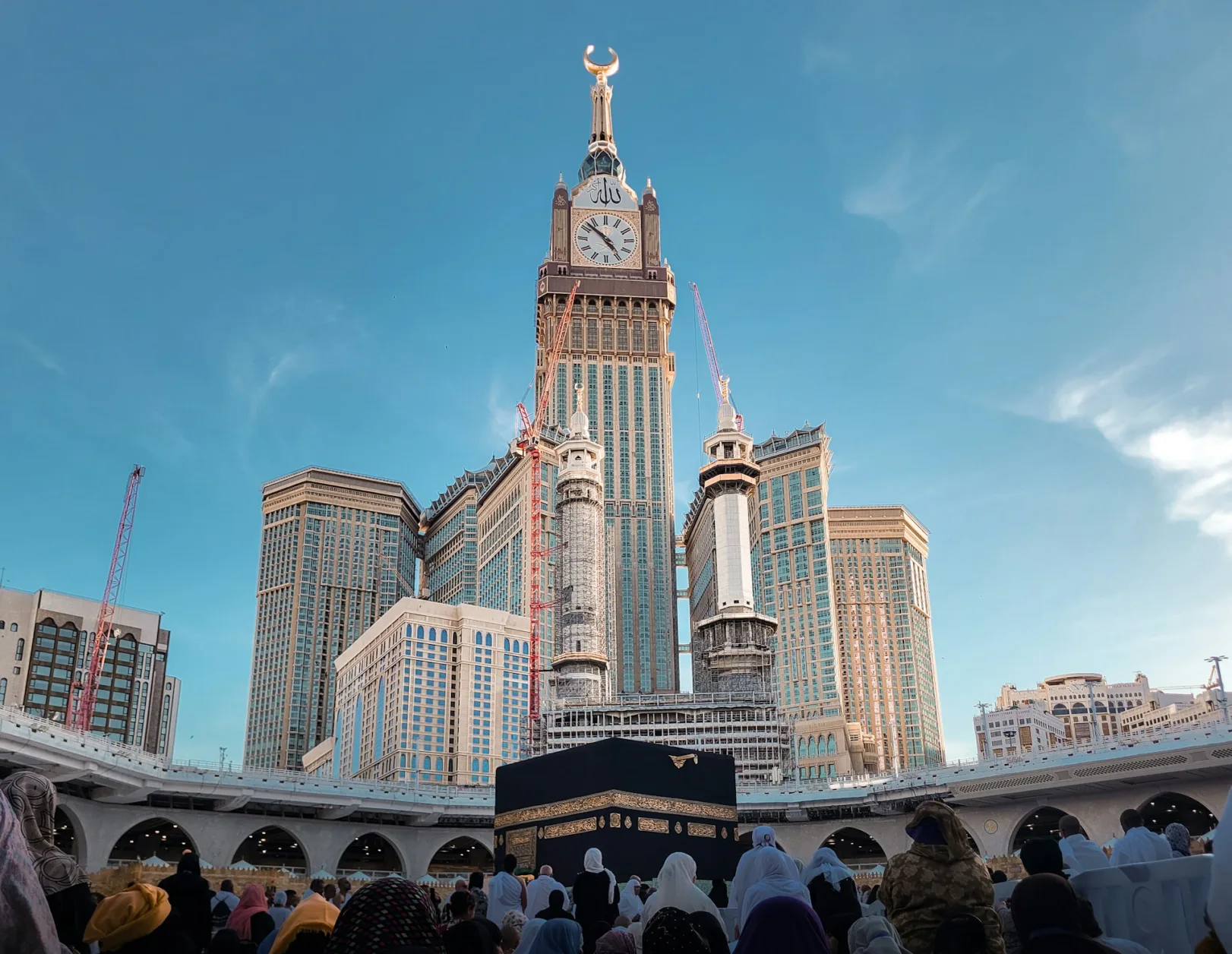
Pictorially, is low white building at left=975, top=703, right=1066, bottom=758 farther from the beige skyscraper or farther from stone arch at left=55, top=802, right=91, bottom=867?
stone arch at left=55, top=802, right=91, bottom=867

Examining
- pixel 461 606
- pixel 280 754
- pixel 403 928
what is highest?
pixel 461 606

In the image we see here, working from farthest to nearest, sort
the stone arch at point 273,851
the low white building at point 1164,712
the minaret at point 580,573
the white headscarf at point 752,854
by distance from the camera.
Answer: the low white building at point 1164,712 < the minaret at point 580,573 < the stone arch at point 273,851 < the white headscarf at point 752,854

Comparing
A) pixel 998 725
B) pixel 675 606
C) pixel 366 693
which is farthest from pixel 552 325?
pixel 998 725

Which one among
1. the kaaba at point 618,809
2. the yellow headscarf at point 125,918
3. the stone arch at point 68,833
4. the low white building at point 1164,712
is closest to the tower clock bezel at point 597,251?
the low white building at point 1164,712

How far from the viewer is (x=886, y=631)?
5630 inches

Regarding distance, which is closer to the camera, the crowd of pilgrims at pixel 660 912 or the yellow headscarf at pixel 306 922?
the crowd of pilgrims at pixel 660 912

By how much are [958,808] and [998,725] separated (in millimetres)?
75017

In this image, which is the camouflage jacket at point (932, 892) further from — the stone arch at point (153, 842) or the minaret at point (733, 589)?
the minaret at point (733, 589)

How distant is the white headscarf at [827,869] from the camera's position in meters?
9.89

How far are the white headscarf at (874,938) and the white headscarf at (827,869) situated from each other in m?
2.55

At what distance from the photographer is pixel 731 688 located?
10606 centimetres

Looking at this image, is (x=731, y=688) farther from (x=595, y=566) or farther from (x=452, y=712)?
(x=452, y=712)

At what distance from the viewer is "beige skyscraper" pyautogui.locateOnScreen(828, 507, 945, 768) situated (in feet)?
450

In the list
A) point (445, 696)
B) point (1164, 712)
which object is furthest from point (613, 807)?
point (1164, 712)
